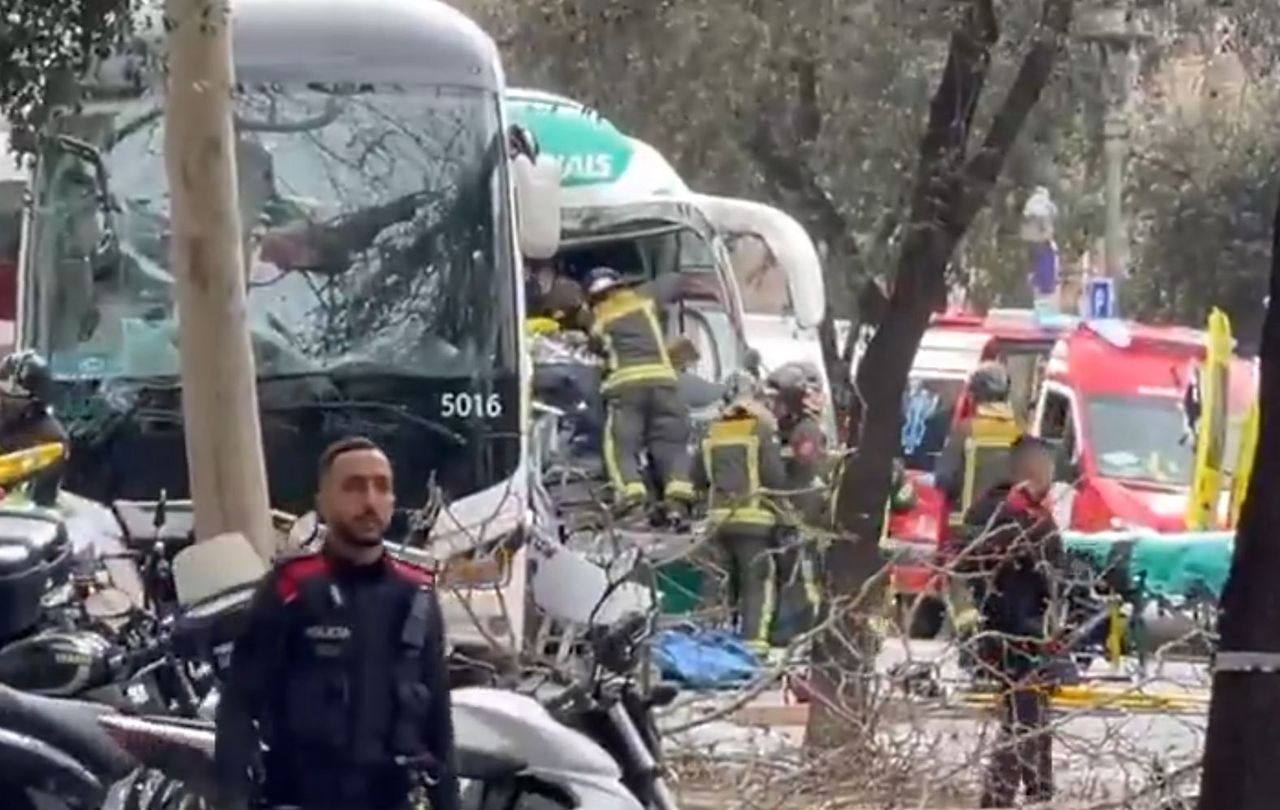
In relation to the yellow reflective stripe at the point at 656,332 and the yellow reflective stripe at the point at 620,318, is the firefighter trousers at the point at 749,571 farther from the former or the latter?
the yellow reflective stripe at the point at 656,332

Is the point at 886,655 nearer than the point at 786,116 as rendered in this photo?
Yes

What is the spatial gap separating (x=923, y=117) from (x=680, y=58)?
2.05 meters

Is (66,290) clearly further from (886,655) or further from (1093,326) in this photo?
(1093,326)

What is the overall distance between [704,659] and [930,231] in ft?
10.4

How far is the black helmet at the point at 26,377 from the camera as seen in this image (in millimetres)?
12745

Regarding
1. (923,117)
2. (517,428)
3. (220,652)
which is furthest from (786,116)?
(220,652)

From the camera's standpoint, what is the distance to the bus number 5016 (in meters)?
13.5

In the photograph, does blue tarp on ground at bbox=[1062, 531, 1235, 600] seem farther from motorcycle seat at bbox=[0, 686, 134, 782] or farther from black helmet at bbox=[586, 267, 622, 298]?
motorcycle seat at bbox=[0, 686, 134, 782]

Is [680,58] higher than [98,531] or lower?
higher

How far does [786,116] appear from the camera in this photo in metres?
14.1

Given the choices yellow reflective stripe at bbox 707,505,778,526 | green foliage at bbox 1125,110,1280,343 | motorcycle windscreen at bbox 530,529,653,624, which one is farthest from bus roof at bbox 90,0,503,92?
green foliage at bbox 1125,110,1280,343

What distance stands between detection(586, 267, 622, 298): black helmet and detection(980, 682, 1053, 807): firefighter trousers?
6.72 metres

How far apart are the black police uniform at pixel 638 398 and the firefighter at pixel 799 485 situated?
1.79ft

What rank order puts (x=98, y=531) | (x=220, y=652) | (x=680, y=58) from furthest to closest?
(x=680, y=58) < (x=98, y=531) < (x=220, y=652)
